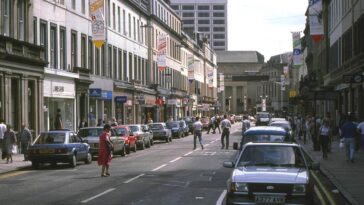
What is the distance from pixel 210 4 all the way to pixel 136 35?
127 metres

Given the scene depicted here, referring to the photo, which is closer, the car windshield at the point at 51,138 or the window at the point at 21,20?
the car windshield at the point at 51,138

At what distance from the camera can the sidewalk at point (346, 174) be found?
17.1m

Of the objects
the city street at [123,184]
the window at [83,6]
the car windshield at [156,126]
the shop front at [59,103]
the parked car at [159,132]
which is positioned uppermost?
the window at [83,6]

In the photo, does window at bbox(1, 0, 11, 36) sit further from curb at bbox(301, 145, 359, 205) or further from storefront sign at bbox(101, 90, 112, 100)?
curb at bbox(301, 145, 359, 205)

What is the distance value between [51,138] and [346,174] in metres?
11.8

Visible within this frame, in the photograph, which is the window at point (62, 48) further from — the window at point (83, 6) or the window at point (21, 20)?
the window at point (21, 20)

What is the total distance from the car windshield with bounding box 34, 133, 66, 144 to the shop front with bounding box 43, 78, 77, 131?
13.3 meters

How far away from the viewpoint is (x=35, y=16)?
4022 cm

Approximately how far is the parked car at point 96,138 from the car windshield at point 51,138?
4.15 m

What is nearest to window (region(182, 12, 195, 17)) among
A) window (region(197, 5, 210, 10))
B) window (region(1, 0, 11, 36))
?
window (region(197, 5, 210, 10))

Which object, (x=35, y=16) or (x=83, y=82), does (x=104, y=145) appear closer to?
(x=35, y=16)

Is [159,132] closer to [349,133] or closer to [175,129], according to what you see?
[175,129]

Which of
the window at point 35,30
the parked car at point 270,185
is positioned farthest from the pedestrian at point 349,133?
the window at point 35,30

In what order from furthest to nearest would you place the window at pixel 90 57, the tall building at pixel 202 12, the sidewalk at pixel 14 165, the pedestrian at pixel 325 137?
1. the tall building at pixel 202 12
2. the window at pixel 90 57
3. the pedestrian at pixel 325 137
4. the sidewalk at pixel 14 165
